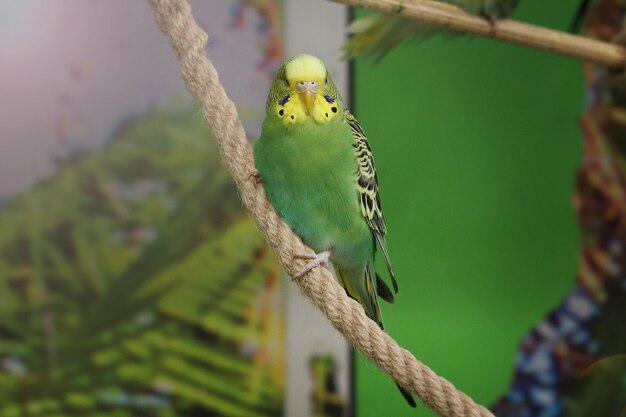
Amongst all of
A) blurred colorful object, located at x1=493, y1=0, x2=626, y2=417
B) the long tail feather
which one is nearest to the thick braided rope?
the long tail feather

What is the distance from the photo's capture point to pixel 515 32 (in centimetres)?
137

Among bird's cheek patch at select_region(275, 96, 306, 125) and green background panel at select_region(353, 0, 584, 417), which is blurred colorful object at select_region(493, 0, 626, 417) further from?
bird's cheek patch at select_region(275, 96, 306, 125)

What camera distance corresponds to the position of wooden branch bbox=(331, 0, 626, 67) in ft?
4.22

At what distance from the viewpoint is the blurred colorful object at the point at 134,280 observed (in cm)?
170

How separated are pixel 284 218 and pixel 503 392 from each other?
1.06 m

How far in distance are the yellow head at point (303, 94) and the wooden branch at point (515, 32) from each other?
53cm

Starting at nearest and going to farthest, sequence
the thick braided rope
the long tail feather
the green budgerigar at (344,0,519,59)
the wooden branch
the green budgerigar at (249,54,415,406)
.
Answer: the thick braided rope < the green budgerigar at (249,54,415,406) < the long tail feather < the wooden branch < the green budgerigar at (344,0,519,59)

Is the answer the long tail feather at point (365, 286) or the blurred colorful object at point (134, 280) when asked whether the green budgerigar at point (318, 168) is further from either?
the blurred colorful object at point (134, 280)

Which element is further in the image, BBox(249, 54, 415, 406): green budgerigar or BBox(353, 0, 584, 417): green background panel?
BBox(353, 0, 584, 417): green background panel

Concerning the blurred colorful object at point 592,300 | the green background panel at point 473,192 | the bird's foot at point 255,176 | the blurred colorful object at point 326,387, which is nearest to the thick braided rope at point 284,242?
the bird's foot at point 255,176

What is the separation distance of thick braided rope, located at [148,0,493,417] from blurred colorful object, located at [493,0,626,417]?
1.07 metres

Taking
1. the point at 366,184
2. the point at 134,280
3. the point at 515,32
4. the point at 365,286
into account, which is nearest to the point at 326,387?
the point at 134,280

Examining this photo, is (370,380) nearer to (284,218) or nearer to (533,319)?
(533,319)

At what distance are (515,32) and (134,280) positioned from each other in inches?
48.0
